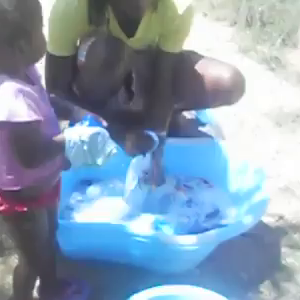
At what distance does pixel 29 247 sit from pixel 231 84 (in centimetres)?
64

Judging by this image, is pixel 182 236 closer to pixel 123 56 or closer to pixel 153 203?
pixel 153 203

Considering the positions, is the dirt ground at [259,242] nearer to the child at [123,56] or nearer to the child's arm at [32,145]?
the child at [123,56]

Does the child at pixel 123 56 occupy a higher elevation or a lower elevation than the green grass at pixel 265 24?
higher

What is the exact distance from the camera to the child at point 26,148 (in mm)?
1051

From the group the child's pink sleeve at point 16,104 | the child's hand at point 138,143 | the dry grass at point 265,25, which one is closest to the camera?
the child's pink sleeve at point 16,104

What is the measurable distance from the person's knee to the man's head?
0.58 meters

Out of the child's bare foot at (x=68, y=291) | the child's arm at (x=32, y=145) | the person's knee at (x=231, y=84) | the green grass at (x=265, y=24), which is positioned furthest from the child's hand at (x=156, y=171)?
the green grass at (x=265, y=24)

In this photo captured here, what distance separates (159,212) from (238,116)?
1.59ft

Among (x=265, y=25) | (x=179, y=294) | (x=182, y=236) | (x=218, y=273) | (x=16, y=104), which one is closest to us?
(x=16, y=104)

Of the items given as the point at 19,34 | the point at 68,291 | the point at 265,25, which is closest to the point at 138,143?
the point at 68,291

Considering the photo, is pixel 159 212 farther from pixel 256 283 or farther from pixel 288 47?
pixel 288 47

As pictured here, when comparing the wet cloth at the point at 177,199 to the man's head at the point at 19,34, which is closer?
the man's head at the point at 19,34

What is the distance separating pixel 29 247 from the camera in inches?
47.3

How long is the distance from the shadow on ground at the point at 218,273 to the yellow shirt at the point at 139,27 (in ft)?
1.49
